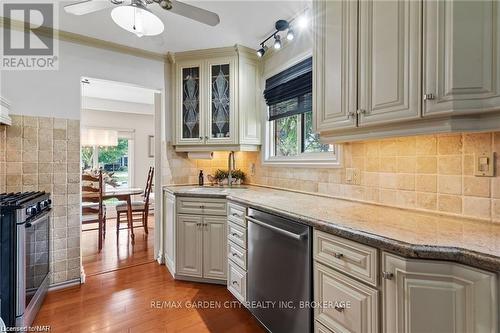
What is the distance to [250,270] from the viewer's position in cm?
207

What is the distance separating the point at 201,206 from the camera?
8.58 ft

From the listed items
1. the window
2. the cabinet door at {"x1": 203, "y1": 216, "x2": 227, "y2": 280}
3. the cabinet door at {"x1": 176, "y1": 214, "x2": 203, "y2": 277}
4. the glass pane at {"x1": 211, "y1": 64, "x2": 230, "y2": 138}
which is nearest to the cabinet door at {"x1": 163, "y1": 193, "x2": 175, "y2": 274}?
the cabinet door at {"x1": 176, "y1": 214, "x2": 203, "y2": 277}

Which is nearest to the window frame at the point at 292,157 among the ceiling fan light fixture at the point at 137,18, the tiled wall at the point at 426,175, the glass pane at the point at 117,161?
the tiled wall at the point at 426,175

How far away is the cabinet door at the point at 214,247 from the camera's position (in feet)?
8.33

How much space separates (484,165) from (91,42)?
3.36m

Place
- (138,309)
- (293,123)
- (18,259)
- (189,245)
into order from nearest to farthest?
1. (18,259)
2. (138,309)
3. (189,245)
4. (293,123)

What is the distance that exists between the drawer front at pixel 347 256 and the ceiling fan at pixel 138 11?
155 cm

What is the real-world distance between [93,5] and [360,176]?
2105 mm

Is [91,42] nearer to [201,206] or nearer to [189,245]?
[201,206]

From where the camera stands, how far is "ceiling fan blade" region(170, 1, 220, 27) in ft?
5.46

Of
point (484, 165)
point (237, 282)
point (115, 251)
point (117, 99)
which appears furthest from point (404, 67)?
point (117, 99)

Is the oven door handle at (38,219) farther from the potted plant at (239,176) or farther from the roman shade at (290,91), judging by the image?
the roman shade at (290,91)

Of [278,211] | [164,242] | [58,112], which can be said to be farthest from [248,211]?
[58,112]

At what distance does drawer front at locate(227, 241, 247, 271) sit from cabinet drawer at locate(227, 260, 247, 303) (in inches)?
1.7
